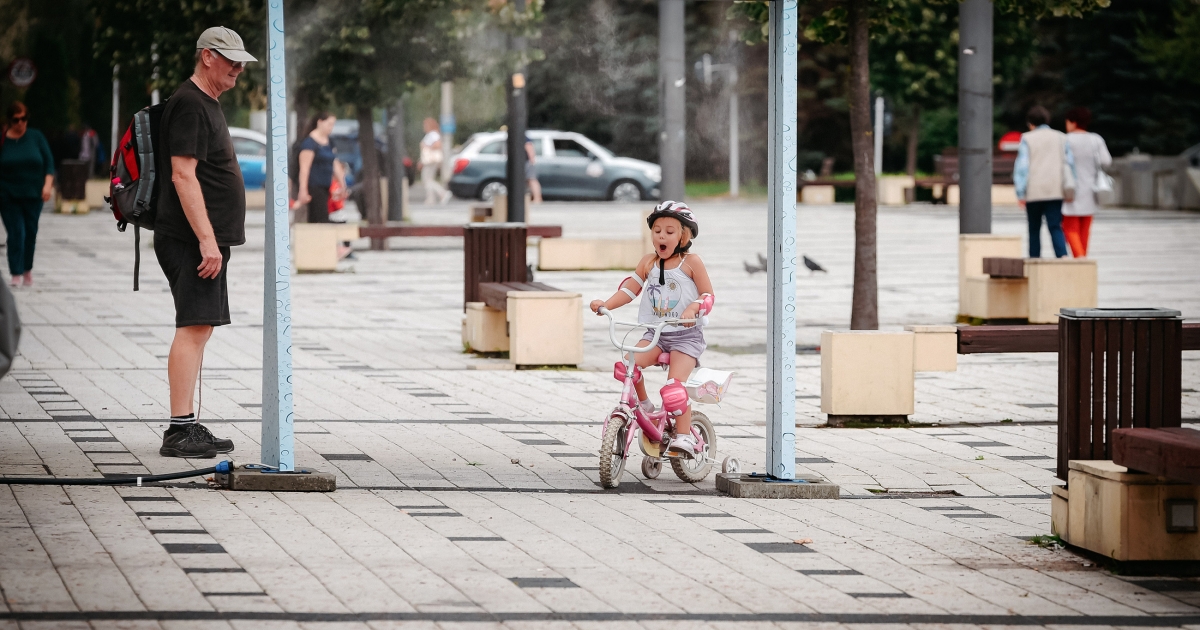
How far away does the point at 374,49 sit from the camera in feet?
73.6

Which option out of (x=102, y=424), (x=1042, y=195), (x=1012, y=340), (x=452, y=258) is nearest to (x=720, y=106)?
(x=452, y=258)

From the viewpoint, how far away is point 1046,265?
13.9 metres

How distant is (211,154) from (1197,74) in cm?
4007

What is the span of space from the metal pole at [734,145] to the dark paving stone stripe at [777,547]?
15671 mm

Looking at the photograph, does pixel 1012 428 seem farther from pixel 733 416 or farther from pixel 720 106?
pixel 720 106

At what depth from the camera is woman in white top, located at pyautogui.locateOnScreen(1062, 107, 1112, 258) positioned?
16.0 meters

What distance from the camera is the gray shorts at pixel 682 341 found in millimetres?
7672

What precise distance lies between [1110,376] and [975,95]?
7877 millimetres

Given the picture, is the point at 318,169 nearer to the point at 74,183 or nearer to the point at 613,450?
the point at 74,183

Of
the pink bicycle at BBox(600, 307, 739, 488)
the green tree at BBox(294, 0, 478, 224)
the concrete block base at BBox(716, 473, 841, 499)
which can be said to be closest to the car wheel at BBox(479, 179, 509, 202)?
the green tree at BBox(294, 0, 478, 224)

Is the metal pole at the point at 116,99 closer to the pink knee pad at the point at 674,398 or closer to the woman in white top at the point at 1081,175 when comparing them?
the pink knee pad at the point at 674,398

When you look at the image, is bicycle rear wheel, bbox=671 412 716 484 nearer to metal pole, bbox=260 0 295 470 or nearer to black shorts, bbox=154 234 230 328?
metal pole, bbox=260 0 295 470

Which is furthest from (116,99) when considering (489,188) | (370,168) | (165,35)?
(489,188)

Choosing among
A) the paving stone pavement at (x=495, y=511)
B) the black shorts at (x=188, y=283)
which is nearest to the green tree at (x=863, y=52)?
the paving stone pavement at (x=495, y=511)
